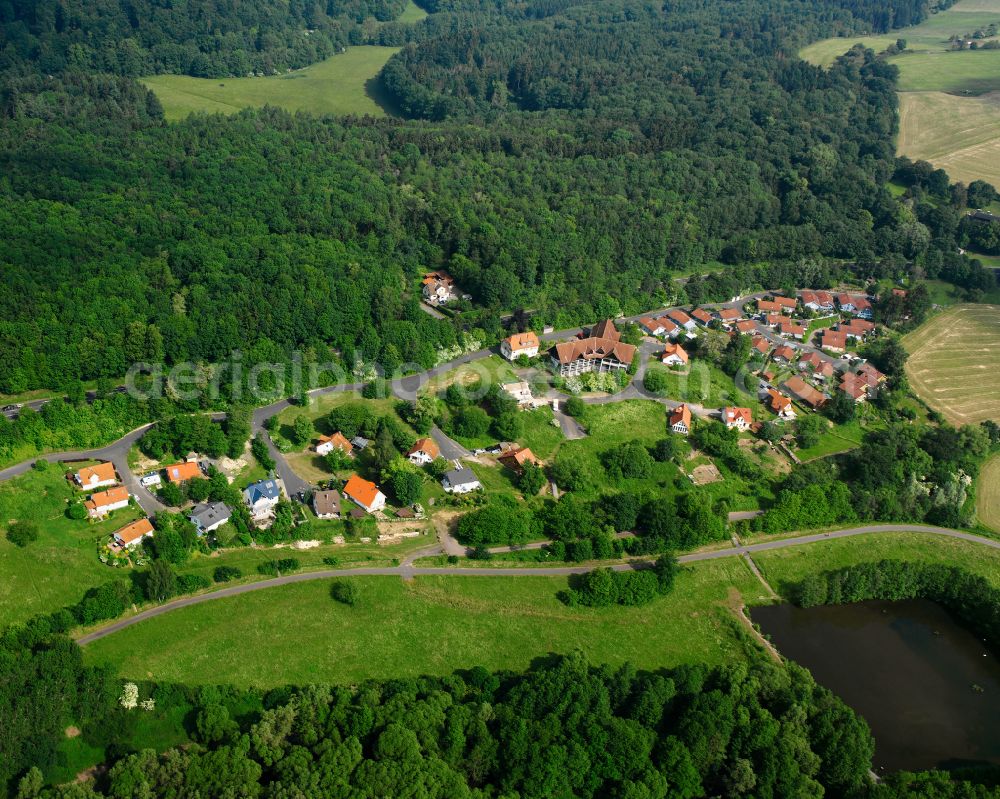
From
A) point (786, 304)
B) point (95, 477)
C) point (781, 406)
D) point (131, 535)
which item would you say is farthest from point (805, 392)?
point (95, 477)

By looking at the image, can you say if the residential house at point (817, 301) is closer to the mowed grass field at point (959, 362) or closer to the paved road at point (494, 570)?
the mowed grass field at point (959, 362)

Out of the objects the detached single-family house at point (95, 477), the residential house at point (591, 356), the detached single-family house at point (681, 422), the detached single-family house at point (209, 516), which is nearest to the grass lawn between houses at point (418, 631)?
the detached single-family house at point (209, 516)

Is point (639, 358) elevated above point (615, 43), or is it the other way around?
point (615, 43)

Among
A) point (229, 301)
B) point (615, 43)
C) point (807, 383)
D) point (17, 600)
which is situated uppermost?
point (615, 43)

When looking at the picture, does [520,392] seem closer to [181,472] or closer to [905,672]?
[181,472]

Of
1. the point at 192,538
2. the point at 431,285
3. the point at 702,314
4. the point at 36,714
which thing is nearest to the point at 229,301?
the point at 431,285

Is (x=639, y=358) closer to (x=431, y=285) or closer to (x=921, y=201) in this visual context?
(x=431, y=285)

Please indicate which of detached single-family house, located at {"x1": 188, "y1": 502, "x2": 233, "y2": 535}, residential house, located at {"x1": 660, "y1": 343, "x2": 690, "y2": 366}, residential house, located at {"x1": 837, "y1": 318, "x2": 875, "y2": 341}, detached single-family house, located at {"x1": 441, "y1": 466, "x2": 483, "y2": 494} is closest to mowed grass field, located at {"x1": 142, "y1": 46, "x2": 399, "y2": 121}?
residential house, located at {"x1": 660, "y1": 343, "x2": 690, "y2": 366}
